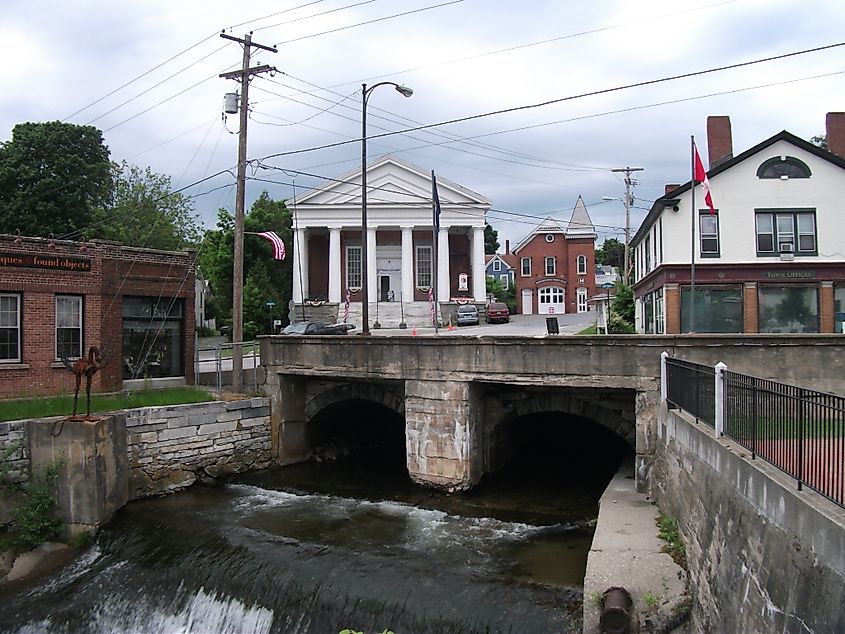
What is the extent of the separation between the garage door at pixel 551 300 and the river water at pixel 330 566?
49479 mm

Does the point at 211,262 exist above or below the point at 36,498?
above

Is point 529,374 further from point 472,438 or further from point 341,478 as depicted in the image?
point 341,478

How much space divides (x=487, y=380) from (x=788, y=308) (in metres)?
18.9

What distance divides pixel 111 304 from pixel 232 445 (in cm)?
551

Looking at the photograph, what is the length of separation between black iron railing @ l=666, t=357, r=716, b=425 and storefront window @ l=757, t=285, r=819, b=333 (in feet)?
60.8

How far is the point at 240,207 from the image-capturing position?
2069 cm

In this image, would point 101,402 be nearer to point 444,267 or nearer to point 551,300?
point 444,267

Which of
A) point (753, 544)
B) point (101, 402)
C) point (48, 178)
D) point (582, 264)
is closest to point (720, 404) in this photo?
point (753, 544)

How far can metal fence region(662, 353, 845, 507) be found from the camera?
620cm

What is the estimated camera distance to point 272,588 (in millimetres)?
11148

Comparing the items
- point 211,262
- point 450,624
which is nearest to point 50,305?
point 450,624

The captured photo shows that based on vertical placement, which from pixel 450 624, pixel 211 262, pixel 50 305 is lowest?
pixel 450 624

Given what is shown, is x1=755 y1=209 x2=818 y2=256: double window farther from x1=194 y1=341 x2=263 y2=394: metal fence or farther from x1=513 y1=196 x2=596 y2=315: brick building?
x1=513 y1=196 x2=596 y2=315: brick building

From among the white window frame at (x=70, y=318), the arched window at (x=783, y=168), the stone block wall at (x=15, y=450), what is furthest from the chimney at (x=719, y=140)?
the stone block wall at (x=15, y=450)
